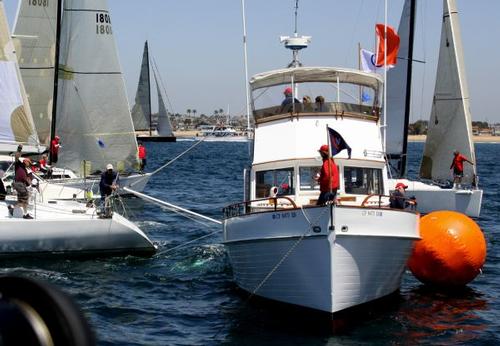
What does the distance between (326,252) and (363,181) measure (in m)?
3.97

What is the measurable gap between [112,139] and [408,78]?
13500 millimetres

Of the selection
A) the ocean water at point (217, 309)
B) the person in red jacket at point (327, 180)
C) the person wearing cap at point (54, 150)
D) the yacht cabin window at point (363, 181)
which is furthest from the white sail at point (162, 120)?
the person in red jacket at point (327, 180)

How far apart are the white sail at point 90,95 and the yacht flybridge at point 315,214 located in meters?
15.6

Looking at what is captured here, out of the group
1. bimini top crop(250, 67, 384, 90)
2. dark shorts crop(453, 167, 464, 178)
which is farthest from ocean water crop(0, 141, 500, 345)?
dark shorts crop(453, 167, 464, 178)

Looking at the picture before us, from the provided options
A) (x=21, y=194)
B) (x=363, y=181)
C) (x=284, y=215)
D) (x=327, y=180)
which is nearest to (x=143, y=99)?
(x=21, y=194)

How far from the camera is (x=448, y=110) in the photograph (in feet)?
109

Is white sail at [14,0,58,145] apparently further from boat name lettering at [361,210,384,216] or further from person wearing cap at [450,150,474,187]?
boat name lettering at [361,210,384,216]

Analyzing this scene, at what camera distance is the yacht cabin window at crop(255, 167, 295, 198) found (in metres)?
16.6

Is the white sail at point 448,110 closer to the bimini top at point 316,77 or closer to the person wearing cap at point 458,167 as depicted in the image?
the person wearing cap at point 458,167

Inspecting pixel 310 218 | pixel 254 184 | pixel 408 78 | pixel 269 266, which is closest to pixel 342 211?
pixel 310 218

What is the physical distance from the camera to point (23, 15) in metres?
33.5

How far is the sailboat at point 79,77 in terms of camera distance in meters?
32.8

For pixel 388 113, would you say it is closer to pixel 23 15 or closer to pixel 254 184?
pixel 23 15

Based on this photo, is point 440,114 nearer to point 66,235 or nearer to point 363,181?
point 363,181
